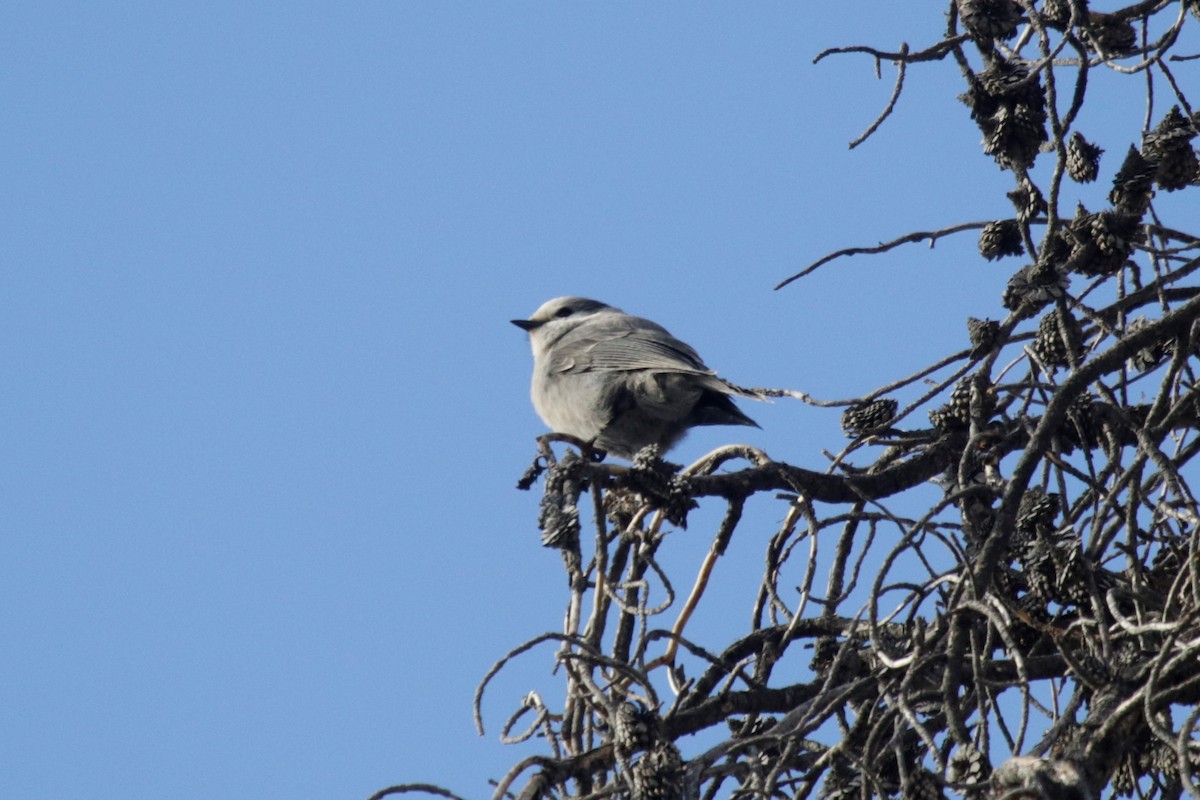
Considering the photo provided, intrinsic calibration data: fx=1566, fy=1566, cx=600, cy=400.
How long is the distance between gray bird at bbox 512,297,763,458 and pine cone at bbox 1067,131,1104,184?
8.00ft

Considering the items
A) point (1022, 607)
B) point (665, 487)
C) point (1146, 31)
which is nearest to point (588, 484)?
point (665, 487)

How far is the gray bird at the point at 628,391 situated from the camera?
241 inches

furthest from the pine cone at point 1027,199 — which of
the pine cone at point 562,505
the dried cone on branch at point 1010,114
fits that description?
the pine cone at point 562,505

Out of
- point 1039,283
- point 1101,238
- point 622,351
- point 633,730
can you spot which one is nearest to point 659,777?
→ point 633,730

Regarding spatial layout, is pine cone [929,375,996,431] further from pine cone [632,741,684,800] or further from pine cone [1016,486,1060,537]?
pine cone [632,741,684,800]

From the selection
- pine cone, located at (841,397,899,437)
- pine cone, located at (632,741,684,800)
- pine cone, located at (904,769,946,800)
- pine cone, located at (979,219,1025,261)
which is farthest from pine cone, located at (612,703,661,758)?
pine cone, located at (979,219,1025,261)

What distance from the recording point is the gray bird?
6121 millimetres

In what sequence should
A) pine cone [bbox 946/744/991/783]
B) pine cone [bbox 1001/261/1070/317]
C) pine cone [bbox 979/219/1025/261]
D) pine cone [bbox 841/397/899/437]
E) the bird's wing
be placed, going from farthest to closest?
the bird's wing → pine cone [bbox 841/397/899/437] → pine cone [bbox 979/219/1025/261] → pine cone [bbox 1001/261/1070/317] → pine cone [bbox 946/744/991/783]

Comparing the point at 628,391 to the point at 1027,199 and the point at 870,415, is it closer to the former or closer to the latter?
the point at 870,415

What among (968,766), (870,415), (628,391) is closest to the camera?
(968,766)

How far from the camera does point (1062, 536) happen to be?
10.4ft

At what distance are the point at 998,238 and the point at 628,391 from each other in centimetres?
304

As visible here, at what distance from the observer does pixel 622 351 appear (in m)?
6.53

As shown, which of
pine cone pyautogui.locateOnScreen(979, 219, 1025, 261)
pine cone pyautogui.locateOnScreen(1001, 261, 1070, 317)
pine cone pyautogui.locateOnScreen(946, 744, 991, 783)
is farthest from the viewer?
pine cone pyautogui.locateOnScreen(979, 219, 1025, 261)
